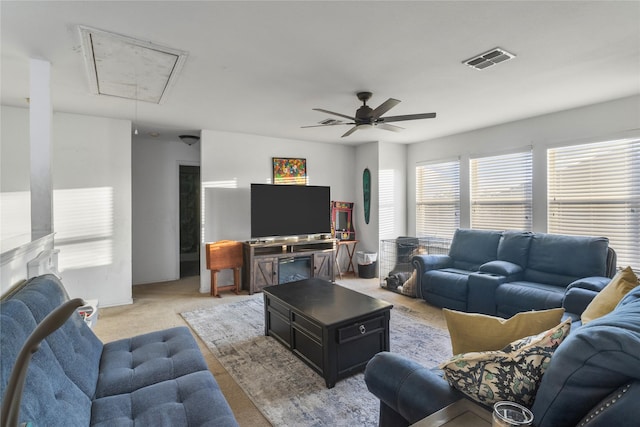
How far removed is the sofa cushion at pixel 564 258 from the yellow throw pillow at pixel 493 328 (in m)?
2.61

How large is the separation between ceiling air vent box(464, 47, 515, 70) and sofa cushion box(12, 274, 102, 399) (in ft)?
10.6

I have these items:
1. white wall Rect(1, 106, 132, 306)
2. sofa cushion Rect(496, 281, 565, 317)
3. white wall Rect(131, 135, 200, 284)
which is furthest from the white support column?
sofa cushion Rect(496, 281, 565, 317)

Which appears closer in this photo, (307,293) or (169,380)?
(169,380)

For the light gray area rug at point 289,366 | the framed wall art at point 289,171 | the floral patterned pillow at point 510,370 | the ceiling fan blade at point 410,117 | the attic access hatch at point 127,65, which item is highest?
the attic access hatch at point 127,65

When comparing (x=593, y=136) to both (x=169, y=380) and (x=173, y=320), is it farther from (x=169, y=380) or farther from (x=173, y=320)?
(x=173, y=320)

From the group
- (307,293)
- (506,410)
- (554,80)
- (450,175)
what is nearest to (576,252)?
(554,80)

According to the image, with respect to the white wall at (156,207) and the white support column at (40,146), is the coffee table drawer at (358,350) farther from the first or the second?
the white wall at (156,207)

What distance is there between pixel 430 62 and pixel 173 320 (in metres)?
3.86

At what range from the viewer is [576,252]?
3400 millimetres

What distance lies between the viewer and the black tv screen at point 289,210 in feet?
16.2

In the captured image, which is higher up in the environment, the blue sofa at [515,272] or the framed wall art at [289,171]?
the framed wall art at [289,171]

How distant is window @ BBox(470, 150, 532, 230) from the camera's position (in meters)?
4.48

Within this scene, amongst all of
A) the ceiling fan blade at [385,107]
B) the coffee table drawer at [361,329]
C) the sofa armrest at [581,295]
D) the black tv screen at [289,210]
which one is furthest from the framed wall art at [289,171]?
the sofa armrest at [581,295]

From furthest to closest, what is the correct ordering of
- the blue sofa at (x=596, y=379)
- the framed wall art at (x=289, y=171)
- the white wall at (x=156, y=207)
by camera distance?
the framed wall art at (x=289, y=171) < the white wall at (x=156, y=207) < the blue sofa at (x=596, y=379)
